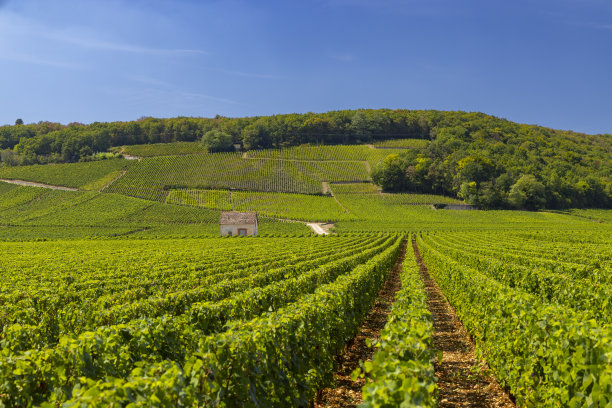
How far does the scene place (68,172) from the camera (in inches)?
4496

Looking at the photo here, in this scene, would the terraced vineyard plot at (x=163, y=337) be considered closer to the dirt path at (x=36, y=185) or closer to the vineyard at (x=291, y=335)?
the vineyard at (x=291, y=335)

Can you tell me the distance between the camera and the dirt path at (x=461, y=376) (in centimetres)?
815

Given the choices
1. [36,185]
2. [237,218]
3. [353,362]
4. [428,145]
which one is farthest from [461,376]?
[428,145]

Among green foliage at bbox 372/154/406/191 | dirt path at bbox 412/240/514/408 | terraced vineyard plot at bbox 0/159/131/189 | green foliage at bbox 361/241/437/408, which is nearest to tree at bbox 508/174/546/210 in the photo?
green foliage at bbox 372/154/406/191

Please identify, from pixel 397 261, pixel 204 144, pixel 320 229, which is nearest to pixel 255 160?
pixel 204 144

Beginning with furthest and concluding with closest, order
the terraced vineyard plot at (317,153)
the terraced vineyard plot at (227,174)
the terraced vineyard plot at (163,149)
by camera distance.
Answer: the terraced vineyard plot at (317,153)
the terraced vineyard plot at (163,149)
the terraced vineyard plot at (227,174)

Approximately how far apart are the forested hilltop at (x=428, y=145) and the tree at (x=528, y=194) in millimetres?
239

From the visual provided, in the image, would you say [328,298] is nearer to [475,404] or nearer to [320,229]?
[475,404]

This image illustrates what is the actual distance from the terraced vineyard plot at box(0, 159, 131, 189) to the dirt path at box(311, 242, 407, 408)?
106 m

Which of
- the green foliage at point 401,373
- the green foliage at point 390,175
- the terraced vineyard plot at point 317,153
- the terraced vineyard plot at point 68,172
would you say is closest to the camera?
the green foliage at point 401,373

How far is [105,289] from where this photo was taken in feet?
48.5

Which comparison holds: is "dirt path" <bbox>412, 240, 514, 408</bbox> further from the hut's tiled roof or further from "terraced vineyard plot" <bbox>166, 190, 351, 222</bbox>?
"terraced vineyard plot" <bbox>166, 190, 351, 222</bbox>

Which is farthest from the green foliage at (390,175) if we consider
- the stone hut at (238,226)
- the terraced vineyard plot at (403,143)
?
the stone hut at (238,226)

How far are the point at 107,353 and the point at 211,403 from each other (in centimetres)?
198
